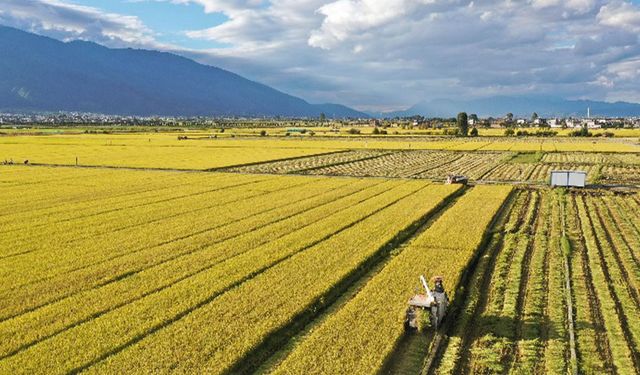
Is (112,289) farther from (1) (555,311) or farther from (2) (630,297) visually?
(2) (630,297)

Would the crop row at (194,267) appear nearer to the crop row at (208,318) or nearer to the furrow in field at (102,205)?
the crop row at (208,318)

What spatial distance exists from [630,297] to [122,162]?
55.3 meters

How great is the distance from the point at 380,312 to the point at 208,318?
4.14 m

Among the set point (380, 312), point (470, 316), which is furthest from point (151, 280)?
point (470, 316)

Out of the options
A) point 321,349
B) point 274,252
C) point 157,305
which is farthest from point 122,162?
point 321,349

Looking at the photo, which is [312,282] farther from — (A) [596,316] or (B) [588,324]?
(A) [596,316]

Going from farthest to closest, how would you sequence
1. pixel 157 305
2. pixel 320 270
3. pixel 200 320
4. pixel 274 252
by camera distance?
pixel 274 252
pixel 320 270
pixel 157 305
pixel 200 320

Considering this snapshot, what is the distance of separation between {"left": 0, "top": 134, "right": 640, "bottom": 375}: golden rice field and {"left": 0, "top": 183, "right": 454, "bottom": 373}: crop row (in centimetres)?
5

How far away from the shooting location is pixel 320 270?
16.3 m

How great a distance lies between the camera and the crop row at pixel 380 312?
1045cm

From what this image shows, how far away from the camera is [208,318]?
41.0ft

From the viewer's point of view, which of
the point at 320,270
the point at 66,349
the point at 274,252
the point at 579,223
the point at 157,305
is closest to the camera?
the point at 66,349

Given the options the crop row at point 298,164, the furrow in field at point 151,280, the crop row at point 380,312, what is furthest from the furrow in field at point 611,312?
the crop row at point 298,164

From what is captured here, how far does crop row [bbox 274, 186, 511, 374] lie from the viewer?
10.4 m
